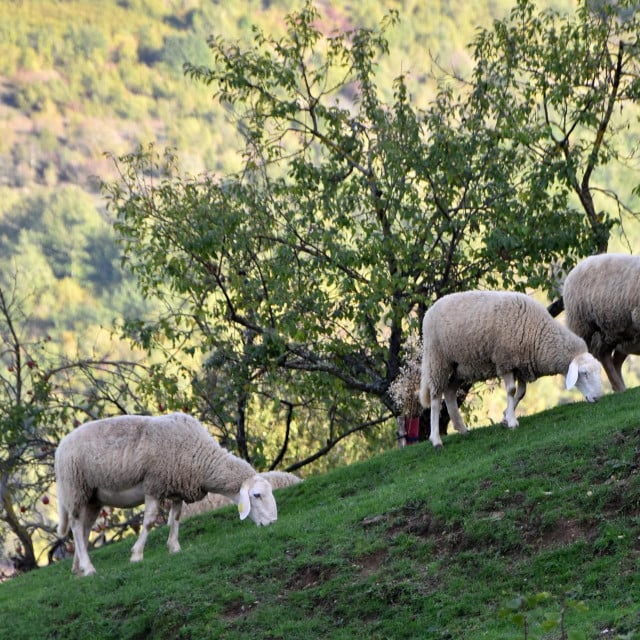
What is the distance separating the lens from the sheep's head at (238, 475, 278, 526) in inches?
552

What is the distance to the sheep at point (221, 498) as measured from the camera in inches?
720

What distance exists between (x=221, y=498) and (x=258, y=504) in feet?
16.4

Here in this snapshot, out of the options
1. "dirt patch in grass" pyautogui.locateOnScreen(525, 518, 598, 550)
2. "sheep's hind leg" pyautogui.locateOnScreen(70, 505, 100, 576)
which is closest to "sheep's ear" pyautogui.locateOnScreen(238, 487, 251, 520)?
"sheep's hind leg" pyautogui.locateOnScreen(70, 505, 100, 576)

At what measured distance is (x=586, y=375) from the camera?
14297mm

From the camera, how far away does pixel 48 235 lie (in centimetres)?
13375

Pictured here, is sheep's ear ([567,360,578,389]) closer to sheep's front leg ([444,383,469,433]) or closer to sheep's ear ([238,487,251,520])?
sheep's front leg ([444,383,469,433])

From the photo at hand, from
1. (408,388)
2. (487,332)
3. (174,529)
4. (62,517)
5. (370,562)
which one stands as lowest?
(370,562)

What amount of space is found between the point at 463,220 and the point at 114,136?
161 meters

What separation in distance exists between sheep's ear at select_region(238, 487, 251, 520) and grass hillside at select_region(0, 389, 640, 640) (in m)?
0.24

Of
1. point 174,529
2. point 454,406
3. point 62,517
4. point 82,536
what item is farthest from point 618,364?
point 62,517

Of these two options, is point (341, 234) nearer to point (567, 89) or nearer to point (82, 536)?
point (567, 89)

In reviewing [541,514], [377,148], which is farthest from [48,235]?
[541,514]

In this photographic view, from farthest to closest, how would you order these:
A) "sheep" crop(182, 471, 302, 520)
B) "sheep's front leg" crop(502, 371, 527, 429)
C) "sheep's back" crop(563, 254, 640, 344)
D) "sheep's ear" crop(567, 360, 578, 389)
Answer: "sheep" crop(182, 471, 302, 520), "sheep's back" crop(563, 254, 640, 344), "sheep's front leg" crop(502, 371, 527, 429), "sheep's ear" crop(567, 360, 578, 389)

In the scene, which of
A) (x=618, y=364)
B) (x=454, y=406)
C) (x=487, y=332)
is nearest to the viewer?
(x=487, y=332)
